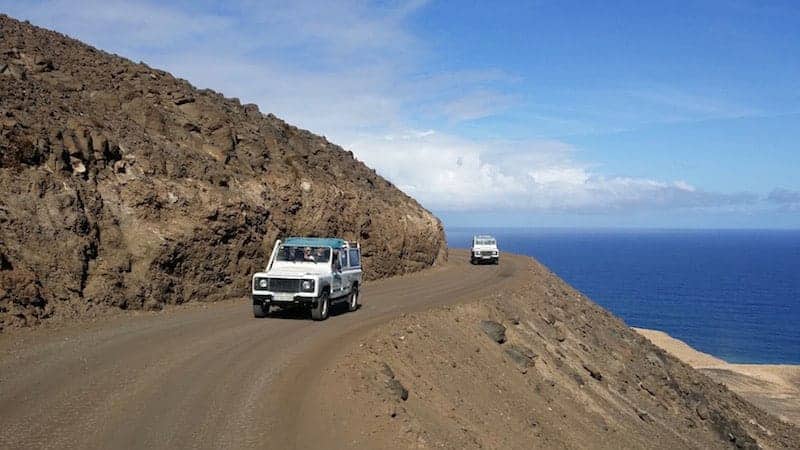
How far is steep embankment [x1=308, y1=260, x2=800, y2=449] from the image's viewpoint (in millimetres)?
10953

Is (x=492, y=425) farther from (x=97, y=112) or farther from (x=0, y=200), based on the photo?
(x=97, y=112)

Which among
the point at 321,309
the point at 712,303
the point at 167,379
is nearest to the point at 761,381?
the point at 321,309

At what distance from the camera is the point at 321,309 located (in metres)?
19.1

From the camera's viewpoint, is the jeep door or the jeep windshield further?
the jeep windshield

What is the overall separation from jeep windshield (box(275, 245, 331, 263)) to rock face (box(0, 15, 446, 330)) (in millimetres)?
3970

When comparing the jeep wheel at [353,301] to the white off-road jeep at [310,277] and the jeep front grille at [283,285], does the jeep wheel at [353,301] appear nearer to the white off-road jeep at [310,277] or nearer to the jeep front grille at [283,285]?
the white off-road jeep at [310,277]

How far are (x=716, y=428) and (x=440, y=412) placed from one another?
19.2 metres

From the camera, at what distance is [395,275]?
123 ft

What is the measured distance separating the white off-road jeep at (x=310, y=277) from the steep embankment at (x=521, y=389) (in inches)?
99.5

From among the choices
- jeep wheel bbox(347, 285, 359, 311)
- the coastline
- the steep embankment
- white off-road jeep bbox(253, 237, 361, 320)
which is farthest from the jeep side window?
the coastline

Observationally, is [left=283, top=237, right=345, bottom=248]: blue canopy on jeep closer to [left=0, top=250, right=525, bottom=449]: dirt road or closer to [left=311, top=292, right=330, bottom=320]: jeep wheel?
[left=311, top=292, right=330, bottom=320]: jeep wheel

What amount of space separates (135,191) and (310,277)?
7722 millimetres

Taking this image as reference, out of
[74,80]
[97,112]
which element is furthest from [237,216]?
[74,80]

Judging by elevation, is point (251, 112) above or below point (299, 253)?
above
